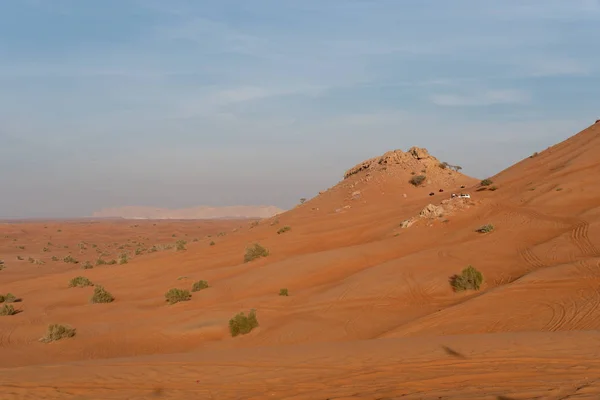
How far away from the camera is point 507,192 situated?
28.3 m

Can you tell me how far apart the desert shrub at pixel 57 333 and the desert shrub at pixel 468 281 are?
11610mm

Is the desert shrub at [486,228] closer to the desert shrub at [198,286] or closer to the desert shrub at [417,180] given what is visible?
the desert shrub at [198,286]

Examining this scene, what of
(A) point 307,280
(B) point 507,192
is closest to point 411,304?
(A) point 307,280

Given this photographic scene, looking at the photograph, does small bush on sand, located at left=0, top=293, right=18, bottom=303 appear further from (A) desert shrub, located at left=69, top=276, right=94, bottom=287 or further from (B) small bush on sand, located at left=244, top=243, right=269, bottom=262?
(B) small bush on sand, located at left=244, top=243, right=269, bottom=262

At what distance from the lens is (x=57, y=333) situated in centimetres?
1441

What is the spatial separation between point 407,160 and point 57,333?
37.7 m

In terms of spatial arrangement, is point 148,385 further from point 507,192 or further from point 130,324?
point 507,192

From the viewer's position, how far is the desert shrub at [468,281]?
1508 centimetres

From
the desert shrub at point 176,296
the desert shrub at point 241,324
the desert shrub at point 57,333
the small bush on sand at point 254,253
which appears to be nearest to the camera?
the desert shrub at point 241,324

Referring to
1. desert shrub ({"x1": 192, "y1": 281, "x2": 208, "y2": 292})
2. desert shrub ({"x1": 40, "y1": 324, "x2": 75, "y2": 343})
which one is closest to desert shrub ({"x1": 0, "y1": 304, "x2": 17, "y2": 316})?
desert shrub ({"x1": 40, "y1": 324, "x2": 75, "y2": 343})

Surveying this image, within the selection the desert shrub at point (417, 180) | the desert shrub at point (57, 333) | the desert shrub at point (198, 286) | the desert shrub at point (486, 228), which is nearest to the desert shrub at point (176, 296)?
the desert shrub at point (198, 286)

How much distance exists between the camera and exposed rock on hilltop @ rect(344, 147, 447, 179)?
4647 cm

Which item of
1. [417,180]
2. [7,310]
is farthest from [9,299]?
[417,180]

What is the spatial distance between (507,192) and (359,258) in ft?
39.9
